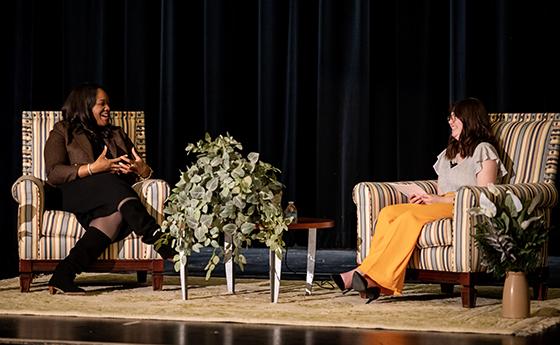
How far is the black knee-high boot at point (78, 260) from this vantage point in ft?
17.9

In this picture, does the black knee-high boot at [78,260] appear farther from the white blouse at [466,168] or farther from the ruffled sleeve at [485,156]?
the ruffled sleeve at [485,156]

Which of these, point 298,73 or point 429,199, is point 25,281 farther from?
point 298,73

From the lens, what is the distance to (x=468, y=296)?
501 cm

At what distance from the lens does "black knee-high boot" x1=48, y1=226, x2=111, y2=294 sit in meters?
5.45

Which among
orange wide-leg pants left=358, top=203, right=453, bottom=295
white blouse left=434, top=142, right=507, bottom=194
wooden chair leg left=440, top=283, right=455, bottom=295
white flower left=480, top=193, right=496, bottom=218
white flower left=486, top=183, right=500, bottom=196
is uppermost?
white blouse left=434, top=142, right=507, bottom=194

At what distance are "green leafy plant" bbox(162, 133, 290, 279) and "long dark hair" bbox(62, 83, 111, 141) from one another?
787mm

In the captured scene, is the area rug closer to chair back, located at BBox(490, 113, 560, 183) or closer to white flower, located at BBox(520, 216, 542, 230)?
white flower, located at BBox(520, 216, 542, 230)

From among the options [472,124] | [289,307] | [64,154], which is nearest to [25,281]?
[64,154]

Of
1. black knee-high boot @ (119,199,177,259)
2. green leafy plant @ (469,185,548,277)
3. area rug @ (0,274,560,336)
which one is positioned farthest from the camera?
black knee-high boot @ (119,199,177,259)

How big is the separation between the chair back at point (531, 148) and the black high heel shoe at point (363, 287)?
84 cm

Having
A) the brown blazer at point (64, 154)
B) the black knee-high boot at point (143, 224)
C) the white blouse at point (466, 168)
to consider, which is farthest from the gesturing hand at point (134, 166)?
the white blouse at point (466, 168)

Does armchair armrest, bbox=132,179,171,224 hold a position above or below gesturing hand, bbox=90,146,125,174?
below

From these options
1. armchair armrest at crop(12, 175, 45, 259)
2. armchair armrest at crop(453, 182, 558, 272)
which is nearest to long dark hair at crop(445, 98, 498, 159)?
armchair armrest at crop(453, 182, 558, 272)

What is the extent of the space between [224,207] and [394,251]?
75cm
